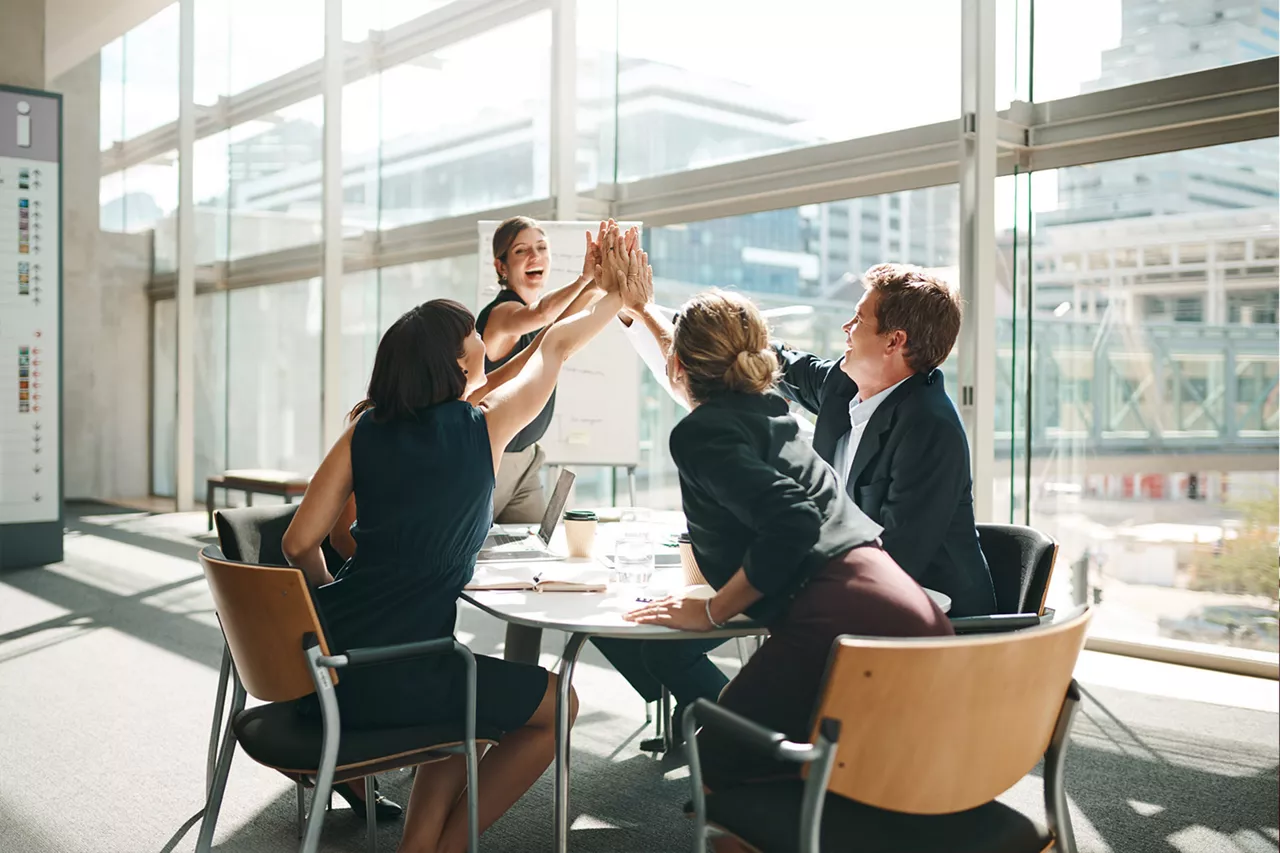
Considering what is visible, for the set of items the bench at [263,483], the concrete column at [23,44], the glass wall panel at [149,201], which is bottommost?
the bench at [263,483]

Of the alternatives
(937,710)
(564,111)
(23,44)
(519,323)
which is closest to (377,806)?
(519,323)

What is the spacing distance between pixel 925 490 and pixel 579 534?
0.89 m

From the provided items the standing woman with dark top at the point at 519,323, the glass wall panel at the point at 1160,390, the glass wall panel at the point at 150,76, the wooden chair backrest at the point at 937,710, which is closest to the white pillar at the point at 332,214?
the glass wall panel at the point at 150,76

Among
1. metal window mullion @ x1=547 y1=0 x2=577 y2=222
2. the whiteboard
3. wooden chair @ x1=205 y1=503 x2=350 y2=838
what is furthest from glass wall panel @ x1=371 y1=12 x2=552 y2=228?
wooden chair @ x1=205 y1=503 x2=350 y2=838

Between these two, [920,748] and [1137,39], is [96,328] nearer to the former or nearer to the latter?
[1137,39]

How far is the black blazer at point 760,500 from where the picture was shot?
185 cm

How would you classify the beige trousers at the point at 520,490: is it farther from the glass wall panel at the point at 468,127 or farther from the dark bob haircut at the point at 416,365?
the glass wall panel at the point at 468,127

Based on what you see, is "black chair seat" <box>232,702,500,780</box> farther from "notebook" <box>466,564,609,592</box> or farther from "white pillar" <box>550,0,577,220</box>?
"white pillar" <box>550,0,577,220</box>

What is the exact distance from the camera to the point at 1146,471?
4660 millimetres

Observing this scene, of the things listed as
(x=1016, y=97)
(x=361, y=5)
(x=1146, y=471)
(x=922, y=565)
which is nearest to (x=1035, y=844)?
(x=922, y=565)

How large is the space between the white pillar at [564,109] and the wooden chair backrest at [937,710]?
5.39 meters

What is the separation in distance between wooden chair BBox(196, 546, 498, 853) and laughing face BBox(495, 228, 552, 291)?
1690 mm

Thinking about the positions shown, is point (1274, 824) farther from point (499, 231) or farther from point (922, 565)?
point (499, 231)

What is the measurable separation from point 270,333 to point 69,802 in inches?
260
